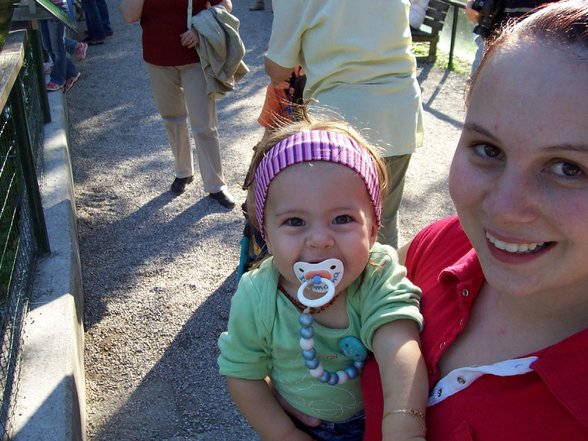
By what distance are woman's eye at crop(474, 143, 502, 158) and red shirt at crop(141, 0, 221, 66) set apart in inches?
140

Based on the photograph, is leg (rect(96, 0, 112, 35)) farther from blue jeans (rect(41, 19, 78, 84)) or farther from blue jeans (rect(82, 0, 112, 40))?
blue jeans (rect(41, 19, 78, 84))

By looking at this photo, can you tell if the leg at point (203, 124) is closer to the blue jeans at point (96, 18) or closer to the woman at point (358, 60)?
the woman at point (358, 60)

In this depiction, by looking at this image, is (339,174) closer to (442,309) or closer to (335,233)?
(335,233)

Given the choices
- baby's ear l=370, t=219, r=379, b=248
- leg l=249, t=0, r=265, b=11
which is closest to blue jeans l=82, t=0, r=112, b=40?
leg l=249, t=0, r=265, b=11

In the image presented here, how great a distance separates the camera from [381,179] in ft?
6.06

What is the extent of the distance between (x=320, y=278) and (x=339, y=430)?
0.45m

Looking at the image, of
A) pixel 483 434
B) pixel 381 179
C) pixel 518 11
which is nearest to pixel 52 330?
pixel 381 179

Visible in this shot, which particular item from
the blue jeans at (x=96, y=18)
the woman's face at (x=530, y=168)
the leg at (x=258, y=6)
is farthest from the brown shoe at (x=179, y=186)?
the leg at (x=258, y=6)

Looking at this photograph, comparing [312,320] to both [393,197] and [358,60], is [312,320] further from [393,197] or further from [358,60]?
[393,197]

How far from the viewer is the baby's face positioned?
159 centimetres

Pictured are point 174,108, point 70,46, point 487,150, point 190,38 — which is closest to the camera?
point 487,150

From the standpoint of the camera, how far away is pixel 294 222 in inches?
63.9

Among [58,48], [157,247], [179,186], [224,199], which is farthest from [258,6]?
[157,247]

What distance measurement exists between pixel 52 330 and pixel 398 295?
185cm
